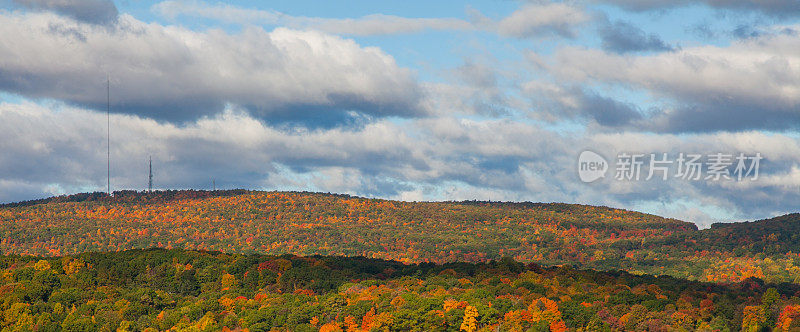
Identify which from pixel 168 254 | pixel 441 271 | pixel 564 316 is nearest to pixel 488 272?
pixel 441 271

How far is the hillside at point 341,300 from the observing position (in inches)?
4840

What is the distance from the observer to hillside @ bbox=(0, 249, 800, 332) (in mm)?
122938

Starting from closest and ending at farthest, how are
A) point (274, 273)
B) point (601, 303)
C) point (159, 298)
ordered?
point (601, 303)
point (159, 298)
point (274, 273)

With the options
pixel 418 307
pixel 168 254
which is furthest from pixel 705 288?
pixel 168 254

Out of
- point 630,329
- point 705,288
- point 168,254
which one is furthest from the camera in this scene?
point 168,254

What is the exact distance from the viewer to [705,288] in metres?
166

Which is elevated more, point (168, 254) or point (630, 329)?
point (168, 254)

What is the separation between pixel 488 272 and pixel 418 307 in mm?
48792

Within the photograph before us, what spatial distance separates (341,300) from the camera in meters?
138

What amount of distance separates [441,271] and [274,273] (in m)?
34.5

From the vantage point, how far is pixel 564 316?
12206cm

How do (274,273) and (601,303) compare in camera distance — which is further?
(274,273)

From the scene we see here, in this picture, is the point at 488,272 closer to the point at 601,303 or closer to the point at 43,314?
the point at 601,303

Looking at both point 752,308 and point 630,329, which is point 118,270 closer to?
point 630,329
